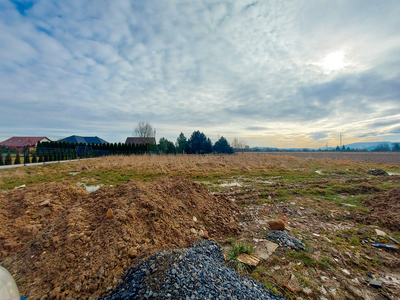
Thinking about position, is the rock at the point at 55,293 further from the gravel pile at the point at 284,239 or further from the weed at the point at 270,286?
the gravel pile at the point at 284,239

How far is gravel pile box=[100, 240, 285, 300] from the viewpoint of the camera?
1.74 metres

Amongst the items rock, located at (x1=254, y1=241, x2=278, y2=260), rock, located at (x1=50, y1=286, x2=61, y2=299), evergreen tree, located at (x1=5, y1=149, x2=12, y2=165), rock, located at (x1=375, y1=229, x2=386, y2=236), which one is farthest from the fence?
rock, located at (x1=375, y1=229, x2=386, y2=236)

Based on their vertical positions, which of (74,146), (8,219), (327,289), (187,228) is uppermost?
(74,146)

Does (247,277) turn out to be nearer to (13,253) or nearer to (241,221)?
(241,221)

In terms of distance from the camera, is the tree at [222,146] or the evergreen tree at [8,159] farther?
the tree at [222,146]

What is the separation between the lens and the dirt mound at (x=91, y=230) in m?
2.13

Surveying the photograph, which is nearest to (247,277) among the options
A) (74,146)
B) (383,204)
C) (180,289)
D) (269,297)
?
(269,297)

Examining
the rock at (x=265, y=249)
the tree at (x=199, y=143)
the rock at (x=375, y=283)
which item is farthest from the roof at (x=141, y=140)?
the rock at (x=375, y=283)

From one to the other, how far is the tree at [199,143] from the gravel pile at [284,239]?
32774 millimetres

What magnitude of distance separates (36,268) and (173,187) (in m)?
3.03

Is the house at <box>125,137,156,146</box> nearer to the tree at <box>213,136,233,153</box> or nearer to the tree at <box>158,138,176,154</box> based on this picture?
the tree at <box>158,138,176,154</box>

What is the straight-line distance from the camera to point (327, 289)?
2.12 m

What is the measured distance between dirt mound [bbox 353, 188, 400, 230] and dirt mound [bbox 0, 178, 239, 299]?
3221 millimetres

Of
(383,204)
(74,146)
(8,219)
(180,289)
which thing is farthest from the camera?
(74,146)
